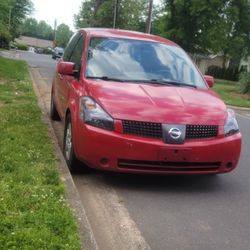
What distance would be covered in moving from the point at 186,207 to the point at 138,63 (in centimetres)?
234

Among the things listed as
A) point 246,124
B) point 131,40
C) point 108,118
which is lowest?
point 246,124

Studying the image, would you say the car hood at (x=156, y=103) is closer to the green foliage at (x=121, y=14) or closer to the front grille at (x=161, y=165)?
the front grille at (x=161, y=165)

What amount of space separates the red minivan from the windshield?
1 cm

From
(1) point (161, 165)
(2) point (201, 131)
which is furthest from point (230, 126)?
(1) point (161, 165)

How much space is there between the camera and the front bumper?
600cm

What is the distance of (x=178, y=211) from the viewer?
223 inches

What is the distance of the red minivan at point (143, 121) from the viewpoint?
6.05 metres

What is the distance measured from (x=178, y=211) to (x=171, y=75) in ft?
7.51

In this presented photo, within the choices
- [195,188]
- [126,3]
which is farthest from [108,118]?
[126,3]

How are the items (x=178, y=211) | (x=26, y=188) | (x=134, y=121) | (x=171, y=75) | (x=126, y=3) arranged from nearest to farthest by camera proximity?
(x=26, y=188), (x=178, y=211), (x=134, y=121), (x=171, y=75), (x=126, y=3)

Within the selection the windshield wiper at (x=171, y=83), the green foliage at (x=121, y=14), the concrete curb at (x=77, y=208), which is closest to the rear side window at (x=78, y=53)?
the windshield wiper at (x=171, y=83)

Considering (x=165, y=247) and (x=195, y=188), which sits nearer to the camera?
(x=165, y=247)

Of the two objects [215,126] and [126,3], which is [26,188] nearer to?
[215,126]

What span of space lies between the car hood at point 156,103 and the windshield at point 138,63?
333 mm
